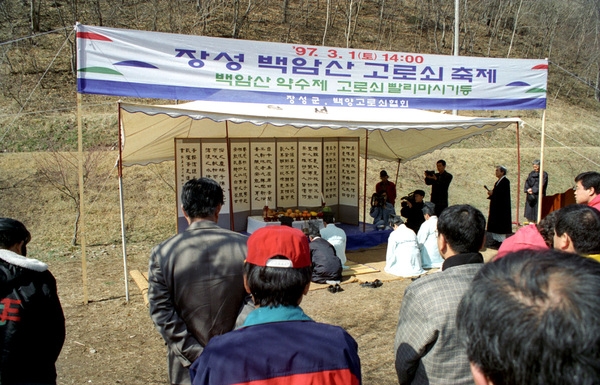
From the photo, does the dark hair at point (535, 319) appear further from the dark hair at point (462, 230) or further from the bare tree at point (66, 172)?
the bare tree at point (66, 172)

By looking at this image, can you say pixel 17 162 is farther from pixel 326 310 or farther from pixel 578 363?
pixel 578 363

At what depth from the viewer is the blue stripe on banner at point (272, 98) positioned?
5.20 metres

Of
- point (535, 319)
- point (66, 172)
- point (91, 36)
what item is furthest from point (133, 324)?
point (66, 172)

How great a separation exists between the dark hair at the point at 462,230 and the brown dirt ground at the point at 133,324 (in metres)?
2.20

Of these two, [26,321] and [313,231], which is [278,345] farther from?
[313,231]

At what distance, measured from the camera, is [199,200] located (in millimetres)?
2264

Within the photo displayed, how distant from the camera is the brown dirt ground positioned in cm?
408

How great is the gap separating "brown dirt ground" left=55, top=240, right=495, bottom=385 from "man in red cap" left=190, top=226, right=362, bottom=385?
2.72 m

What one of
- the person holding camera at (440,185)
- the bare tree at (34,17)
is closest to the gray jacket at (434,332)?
the person holding camera at (440,185)

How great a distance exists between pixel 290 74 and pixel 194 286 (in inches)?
179

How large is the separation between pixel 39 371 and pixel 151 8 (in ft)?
84.2

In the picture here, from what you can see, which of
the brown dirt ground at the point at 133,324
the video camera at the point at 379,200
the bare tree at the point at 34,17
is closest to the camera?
the brown dirt ground at the point at 133,324

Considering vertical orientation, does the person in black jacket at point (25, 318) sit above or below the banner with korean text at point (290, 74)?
below

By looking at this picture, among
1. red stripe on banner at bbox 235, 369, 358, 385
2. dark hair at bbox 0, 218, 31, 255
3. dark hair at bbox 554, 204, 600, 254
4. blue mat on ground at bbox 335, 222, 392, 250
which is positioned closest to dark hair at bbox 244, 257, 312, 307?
red stripe on banner at bbox 235, 369, 358, 385
